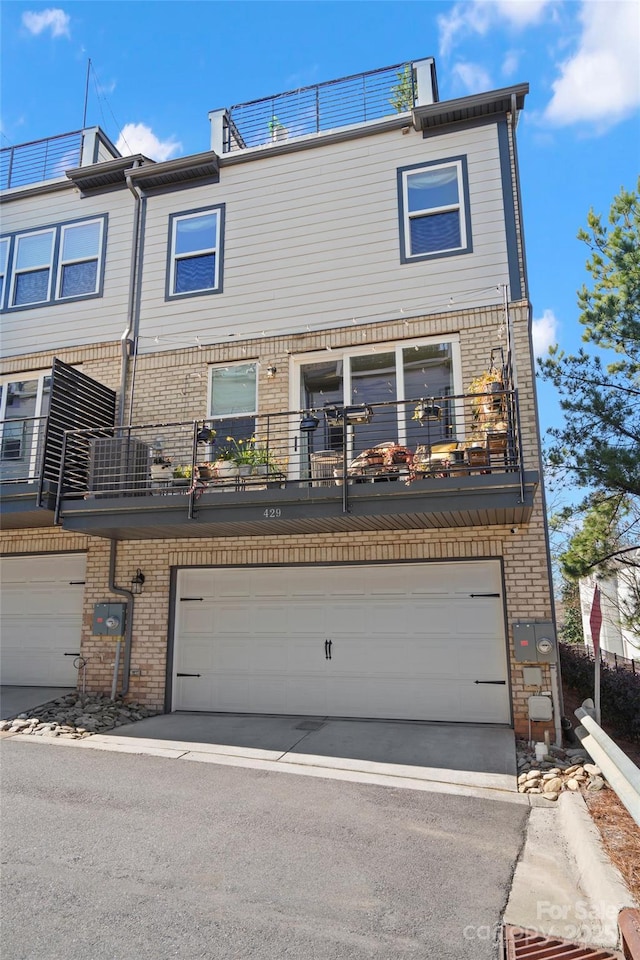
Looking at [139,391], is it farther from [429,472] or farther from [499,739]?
[499,739]

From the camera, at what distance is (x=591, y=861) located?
3.85m

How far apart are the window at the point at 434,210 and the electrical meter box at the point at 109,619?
23.0ft

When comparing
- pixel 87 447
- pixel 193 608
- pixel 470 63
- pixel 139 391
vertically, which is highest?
pixel 470 63

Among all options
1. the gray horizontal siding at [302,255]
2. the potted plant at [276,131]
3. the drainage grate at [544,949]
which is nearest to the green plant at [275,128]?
the potted plant at [276,131]

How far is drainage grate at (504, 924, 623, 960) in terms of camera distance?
3039 mm

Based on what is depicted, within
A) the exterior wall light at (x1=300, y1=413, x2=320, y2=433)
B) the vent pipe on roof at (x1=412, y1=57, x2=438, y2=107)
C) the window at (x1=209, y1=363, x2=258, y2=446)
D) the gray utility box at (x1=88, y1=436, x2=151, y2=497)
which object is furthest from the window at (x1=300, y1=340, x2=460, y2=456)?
the vent pipe on roof at (x1=412, y1=57, x2=438, y2=107)

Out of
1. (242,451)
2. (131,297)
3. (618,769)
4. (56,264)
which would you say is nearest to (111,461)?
(242,451)

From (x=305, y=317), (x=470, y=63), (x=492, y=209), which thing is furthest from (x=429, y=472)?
(x=470, y=63)

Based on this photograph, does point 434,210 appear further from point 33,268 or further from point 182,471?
point 33,268

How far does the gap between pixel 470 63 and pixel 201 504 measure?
8.08 meters

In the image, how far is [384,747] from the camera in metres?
6.76

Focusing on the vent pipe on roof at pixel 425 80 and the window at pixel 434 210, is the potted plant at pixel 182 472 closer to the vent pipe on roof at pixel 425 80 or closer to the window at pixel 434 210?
the window at pixel 434 210

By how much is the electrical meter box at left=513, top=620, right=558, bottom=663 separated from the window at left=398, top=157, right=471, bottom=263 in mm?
5558

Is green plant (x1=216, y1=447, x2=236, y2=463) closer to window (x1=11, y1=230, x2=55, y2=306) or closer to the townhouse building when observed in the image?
the townhouse building
